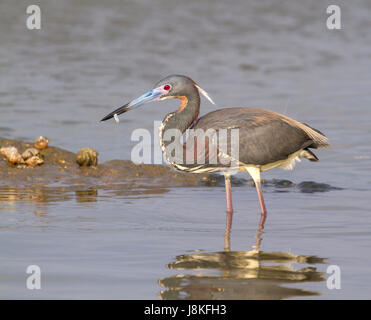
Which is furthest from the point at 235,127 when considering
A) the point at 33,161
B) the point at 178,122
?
the point at 33,161

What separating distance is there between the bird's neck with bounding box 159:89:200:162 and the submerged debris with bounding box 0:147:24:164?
2493 mm

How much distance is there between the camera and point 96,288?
5.94m

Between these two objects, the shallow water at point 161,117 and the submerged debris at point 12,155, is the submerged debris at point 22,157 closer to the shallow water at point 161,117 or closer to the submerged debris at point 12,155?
the submerged debris at point 12,155

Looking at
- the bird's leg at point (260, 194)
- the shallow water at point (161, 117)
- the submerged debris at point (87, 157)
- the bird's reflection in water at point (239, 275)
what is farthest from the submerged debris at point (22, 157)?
the bird's reflection in water at point (239, 275)

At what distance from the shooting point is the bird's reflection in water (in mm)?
5883

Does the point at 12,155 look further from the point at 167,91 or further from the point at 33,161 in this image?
the point at 167,91

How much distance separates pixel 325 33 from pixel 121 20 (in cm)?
541

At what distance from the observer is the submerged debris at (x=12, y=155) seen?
10.5 m

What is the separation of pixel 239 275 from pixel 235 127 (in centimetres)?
284

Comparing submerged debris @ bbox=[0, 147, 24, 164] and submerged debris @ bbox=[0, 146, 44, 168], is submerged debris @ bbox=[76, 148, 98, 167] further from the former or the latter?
submerged debris @ bbox=[0, 147, 24, 164]

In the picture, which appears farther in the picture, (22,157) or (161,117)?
(161,117)

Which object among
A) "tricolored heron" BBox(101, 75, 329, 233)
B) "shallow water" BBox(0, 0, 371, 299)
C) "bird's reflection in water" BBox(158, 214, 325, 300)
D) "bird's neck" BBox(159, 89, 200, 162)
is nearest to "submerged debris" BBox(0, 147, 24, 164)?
"shallow water" BBox(0, 0, 371, 299)

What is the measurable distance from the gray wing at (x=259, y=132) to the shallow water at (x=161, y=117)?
0.57 m

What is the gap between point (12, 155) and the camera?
10523mm
